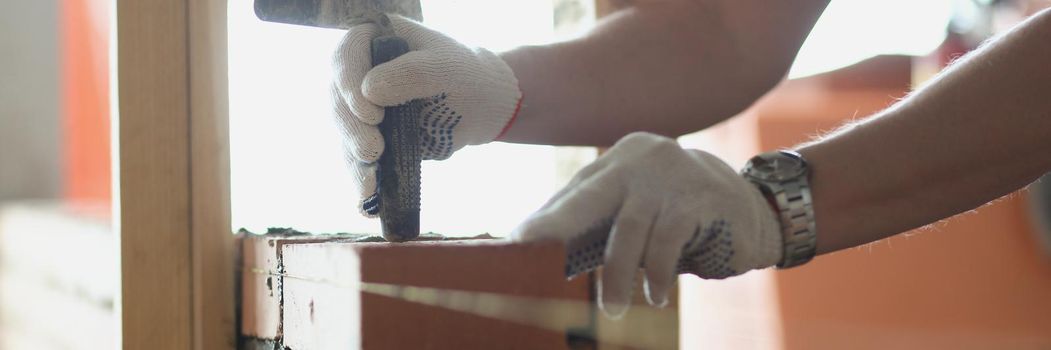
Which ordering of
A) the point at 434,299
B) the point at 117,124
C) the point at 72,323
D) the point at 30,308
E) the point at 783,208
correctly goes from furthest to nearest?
the point at 30,308 < the point at 72,323 < the point at 117,124 < the point at 783,208 < the point at 434,299

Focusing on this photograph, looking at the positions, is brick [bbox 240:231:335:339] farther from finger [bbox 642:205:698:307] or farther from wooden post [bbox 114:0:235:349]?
finger [bbox 642:205:698:307]

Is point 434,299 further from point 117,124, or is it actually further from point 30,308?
point 30,308

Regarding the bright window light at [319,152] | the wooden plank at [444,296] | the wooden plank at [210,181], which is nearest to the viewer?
the wooden plank at [444,296]

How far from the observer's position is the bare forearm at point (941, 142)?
0.89 m

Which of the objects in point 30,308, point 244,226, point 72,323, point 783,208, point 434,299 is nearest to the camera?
point 434,299

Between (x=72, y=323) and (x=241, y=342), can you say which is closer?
(x=241, y=342)

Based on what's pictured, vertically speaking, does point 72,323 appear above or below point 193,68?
below

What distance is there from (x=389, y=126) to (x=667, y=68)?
510mm

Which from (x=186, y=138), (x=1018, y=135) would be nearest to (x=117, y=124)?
(x=186, y=138)

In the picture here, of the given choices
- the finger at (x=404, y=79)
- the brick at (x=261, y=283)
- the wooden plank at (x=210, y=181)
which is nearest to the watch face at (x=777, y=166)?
the finger at (x=404, y=79)

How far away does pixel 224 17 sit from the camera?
1.13 metres

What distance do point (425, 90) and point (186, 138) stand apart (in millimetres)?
382

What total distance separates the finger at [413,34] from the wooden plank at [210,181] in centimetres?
31

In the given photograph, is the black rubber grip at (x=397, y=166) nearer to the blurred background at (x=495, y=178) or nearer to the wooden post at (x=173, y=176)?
the blurred background at (x=495, y=178)
